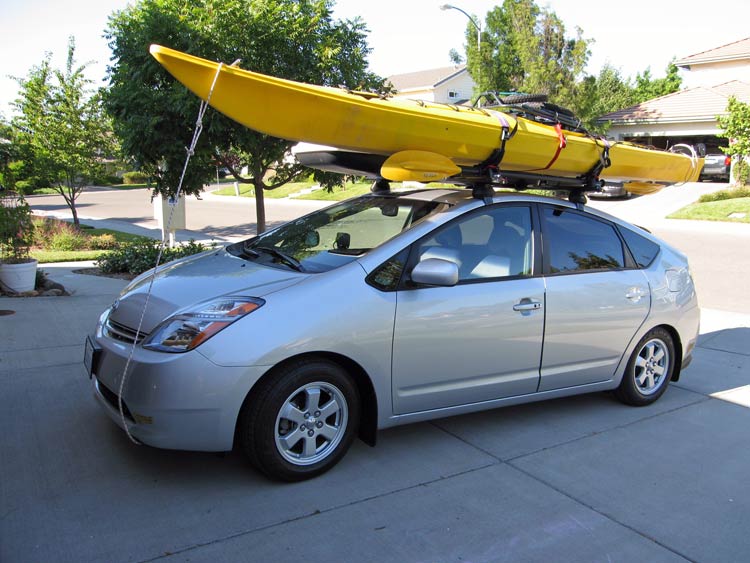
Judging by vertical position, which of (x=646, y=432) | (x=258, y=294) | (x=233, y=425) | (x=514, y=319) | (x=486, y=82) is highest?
(x=486, y=82)

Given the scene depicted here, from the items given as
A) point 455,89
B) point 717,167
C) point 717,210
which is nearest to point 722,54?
point 717,167

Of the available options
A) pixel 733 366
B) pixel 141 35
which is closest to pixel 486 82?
pixel 141 35

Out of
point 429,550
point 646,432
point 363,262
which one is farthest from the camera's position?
point 646,432

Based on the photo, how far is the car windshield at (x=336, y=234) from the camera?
13.1 ft

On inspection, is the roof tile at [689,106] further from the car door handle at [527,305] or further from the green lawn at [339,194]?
the car door handle at [527,305]

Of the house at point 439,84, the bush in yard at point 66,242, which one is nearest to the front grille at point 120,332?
the bush in yard at point 66,242

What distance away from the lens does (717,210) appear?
21.1 m

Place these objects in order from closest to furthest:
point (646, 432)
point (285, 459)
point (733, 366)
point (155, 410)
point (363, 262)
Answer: point (155, 410) → point (285, 459) → point (363, 262) → point (646, 432) → point (733, 366)

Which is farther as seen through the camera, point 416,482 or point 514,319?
point 514,319

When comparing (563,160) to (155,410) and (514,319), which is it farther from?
(155,410)

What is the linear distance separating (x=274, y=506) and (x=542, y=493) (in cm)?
145

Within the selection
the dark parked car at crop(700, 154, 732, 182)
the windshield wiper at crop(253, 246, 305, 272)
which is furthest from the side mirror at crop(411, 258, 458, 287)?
the dark parked car at crop(700, 154, 732, 182)

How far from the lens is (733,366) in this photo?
19.9 ft

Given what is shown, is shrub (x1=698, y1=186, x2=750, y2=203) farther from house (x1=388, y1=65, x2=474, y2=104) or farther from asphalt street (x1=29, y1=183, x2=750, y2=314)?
house (x1=388, y1=65, x2=474, y2=104)
